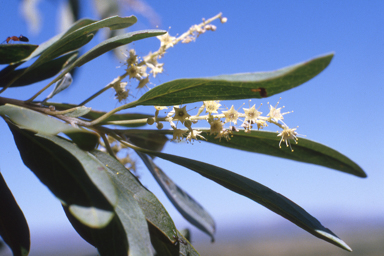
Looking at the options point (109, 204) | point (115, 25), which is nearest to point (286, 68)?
point (109, 204)

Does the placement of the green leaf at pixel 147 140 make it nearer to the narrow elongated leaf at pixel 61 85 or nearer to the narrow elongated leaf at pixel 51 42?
the narrow elongated leaf at pixel 61 85

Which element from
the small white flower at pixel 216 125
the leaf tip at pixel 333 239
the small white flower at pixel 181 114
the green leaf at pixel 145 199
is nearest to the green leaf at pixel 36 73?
the green leaf at pixel 145 199

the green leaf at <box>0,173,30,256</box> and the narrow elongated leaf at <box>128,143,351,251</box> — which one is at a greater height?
the narrow elongated leaf at <box>128,143,351,251</box>

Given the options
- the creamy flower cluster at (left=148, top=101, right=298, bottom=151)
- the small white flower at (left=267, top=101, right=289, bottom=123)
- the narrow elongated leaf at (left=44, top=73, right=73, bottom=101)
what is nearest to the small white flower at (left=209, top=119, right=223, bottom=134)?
the creamy flower cluster at (left=148, top=101, right=298, bottom=151)

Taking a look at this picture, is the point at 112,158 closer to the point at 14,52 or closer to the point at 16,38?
the point at 14,52

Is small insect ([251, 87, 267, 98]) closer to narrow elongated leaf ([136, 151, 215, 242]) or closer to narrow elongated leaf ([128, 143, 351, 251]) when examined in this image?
narrow elongated leaf ([128, 143, 351, 251])

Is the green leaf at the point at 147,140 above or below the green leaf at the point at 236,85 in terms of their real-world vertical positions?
above
